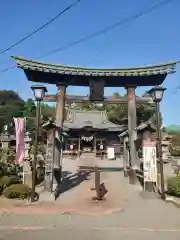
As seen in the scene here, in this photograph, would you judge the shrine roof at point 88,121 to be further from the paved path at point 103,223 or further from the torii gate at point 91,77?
the paved path at point 103,223

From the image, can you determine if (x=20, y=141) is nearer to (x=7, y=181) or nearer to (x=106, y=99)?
(x=7, y=181)

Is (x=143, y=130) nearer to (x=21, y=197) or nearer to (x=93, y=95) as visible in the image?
(x=93, y=95)

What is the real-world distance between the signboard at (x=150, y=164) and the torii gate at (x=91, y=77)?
2.61m

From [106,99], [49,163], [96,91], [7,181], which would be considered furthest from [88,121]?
[49,163]

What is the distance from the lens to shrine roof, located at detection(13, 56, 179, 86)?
16.2 meters

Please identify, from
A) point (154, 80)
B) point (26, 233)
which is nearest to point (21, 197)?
point (26, 233)

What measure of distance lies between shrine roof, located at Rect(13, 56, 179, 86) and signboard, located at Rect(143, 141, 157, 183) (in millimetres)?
5514

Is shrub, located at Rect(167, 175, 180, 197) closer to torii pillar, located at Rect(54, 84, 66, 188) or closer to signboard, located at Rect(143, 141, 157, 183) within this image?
signboard, located at Rect(143, 141, 157, 183)

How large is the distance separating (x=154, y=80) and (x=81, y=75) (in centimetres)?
490

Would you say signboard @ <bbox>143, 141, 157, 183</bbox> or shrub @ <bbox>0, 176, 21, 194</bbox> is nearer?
signboard @ <bbox>143, 141, 157, 183</bbox>

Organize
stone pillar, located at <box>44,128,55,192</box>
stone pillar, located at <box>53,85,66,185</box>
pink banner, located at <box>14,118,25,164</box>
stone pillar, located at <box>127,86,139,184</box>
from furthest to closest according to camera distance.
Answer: stone pillar, located at <box>127,86,139,184</box>, stone pillar, located at <box>53,85,66,185</box>, pink banner, located at <box>14,118,25,164</box>, stone pillar, located at <box>44,128,55,192</box>

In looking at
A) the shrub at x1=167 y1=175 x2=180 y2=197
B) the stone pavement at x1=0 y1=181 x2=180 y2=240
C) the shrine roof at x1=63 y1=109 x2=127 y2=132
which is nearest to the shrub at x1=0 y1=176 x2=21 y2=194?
the stone pavement at x1=0 y1=181 x2=180 y2=240

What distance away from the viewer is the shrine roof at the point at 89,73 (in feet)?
53.1

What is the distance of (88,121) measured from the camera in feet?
130
